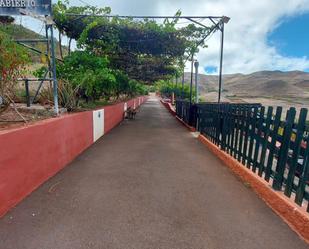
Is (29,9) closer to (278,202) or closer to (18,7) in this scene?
(18,7)

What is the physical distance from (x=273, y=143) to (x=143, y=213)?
2.21 m

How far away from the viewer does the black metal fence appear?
2650 mm

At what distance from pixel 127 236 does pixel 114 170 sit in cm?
212

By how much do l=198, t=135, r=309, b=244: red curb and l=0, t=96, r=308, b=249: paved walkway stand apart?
100 millimetres

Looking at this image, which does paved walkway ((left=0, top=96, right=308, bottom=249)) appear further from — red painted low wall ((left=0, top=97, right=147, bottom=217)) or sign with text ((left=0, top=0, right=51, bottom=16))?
sign with text ((left=0, top=0, right=51, bottom=16))

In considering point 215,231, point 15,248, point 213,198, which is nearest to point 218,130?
point 213,198

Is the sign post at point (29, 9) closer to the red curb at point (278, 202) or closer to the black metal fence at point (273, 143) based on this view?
the black metal fence at point (273, 143)

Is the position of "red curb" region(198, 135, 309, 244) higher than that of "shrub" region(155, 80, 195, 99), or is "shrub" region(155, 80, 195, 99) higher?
"shrub" region(155, 80, 195, 99)

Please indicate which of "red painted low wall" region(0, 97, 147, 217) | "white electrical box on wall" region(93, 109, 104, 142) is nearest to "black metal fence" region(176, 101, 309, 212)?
"red painted low wall" region(0, 97, 147, 217)

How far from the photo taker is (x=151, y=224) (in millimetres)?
2504

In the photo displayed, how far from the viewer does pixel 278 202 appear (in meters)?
2.82

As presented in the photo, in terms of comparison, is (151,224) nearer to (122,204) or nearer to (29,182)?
(122,204)

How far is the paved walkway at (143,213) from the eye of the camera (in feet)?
7.27

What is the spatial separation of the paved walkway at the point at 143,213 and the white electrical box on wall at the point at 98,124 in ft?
8.10
